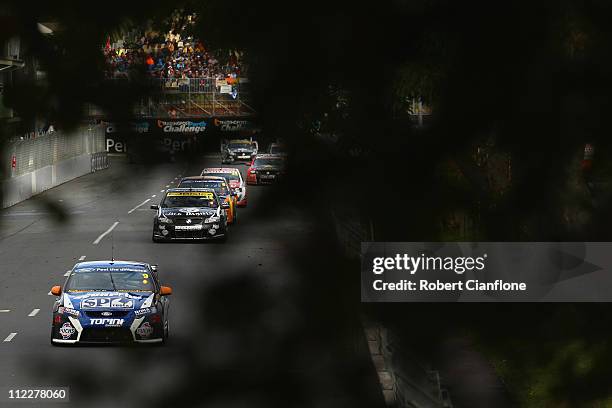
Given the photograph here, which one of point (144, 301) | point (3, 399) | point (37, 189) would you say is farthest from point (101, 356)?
point (144, 301)

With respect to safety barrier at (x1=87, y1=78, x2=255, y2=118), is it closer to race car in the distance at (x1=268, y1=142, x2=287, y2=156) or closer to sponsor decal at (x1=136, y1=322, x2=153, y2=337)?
race car in the distance at (x1=268, y1=142, x2=287, y2=156)

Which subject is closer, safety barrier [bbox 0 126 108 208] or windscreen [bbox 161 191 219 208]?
safety barrier [bbox 0 126 108 208]

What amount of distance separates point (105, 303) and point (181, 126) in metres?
16.3

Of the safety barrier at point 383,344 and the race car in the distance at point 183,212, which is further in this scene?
the race car in the distance at point 183,212

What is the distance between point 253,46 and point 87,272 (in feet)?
56.9

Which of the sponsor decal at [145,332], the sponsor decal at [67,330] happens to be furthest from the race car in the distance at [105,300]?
the sponsor decal at [145,332]

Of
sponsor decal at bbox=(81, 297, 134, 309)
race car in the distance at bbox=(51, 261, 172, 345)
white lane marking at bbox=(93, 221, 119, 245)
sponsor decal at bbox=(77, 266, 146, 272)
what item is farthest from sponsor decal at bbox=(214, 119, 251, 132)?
white lane marking at bbox=(93, 221, 119, 245)

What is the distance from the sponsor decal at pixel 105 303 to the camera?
19.7m

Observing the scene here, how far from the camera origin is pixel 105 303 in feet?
65.1

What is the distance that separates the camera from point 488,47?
363 centimetres

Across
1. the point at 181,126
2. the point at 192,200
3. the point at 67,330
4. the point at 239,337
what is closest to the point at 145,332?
the point at 239,337

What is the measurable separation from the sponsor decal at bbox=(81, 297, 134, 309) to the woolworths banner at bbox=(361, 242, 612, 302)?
14930 mm

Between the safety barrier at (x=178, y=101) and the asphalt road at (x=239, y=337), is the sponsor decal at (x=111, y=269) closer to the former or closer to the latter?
the asphalt road at (x=239, y=337)

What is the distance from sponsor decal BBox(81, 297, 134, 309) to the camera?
19734 mm
